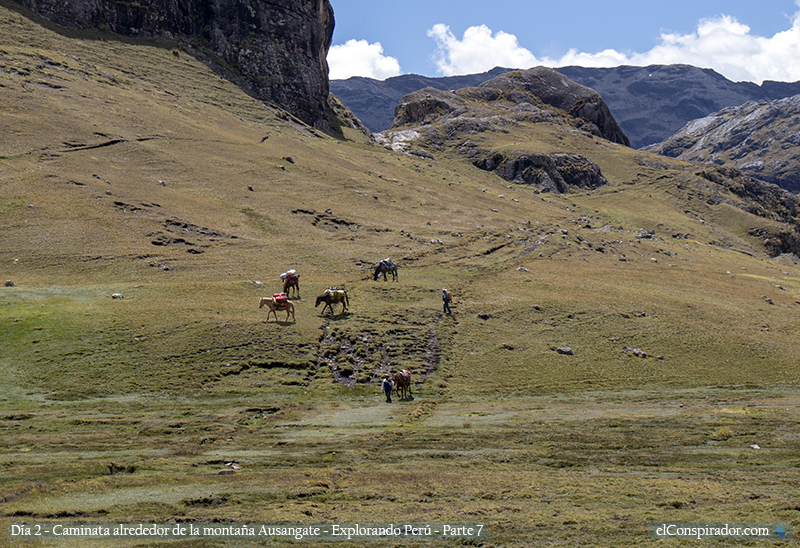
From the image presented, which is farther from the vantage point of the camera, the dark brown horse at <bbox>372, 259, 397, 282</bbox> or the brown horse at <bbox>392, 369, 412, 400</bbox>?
the dark brown horse at <bbox>372, 259, 397, 282</bbox>

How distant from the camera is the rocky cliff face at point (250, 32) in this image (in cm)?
10944

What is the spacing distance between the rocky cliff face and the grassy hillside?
26285mm

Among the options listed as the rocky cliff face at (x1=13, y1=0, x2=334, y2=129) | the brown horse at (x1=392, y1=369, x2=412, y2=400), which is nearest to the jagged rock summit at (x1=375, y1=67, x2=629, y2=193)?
the rocky cliff face at (x1=13, y1=0, x2=334, y2=129)

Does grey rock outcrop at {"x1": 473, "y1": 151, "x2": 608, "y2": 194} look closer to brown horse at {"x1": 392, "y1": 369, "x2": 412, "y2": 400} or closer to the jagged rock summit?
the jagged rock summit

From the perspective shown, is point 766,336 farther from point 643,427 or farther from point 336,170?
point 336,170

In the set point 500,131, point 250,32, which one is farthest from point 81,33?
point 500,131

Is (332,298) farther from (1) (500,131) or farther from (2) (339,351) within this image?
(1) (500,131)

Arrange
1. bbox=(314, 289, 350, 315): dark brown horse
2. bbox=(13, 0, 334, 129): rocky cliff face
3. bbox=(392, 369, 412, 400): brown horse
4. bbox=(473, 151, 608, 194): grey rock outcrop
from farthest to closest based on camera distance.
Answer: bbox=(473, 151, 608, 194): grey rock outcrop < bbox=(13, 0, 334, 129): rocky cliff face < bbox=(314, 289, 350, 315): dark brown horse < bbox=(392, 369, 412, 400): brown horse

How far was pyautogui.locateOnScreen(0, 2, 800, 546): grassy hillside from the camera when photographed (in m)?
14.3

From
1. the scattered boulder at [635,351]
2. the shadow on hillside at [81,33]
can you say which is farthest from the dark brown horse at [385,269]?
the shadow on hillside at [81,33]

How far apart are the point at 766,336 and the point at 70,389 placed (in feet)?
142

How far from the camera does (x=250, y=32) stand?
4897 inches

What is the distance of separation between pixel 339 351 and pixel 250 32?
4450 inches

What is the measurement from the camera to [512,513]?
43.2 feet
